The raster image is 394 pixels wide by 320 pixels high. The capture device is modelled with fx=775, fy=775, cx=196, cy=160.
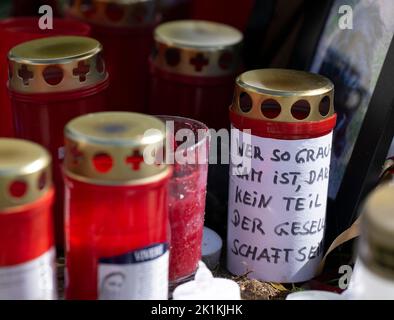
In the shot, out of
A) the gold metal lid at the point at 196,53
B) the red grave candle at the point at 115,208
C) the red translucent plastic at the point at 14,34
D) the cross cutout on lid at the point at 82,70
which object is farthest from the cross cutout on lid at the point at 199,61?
the red grave candle at the point at 115,208

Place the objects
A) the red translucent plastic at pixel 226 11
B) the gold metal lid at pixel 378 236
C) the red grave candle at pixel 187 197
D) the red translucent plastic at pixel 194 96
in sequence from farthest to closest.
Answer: the red translucent plastic at pixel 226 11
the red translucent plastic at pixel 194 96
the red grave candle at pixel 187 197
the gold metal lid at pixel 378 236

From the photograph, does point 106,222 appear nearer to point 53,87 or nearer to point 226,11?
point 53,87

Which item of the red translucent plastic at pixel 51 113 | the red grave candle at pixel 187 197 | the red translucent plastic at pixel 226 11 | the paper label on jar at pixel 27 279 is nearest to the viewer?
the paper label on jar at pixel 27 279

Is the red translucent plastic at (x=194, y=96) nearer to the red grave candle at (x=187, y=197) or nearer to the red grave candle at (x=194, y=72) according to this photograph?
the red grave candle at (x=194, y=72)

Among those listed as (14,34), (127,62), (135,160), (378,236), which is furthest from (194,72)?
(378,236)

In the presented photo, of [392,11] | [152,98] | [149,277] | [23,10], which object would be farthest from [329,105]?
[23,10]

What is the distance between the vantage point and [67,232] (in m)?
1.13

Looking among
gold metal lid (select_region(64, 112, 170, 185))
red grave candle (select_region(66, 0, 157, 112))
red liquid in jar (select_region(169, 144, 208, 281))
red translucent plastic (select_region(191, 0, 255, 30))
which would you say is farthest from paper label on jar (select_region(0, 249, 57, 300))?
red translucent plastic (select_region(191, 0, 255, 30))

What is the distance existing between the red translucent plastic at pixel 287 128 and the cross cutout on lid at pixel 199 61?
1.25 ft

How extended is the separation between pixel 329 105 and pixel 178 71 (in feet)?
1.54

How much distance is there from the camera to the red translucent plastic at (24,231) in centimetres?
101

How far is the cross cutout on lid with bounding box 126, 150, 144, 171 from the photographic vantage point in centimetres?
104

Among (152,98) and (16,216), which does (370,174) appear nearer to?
(152,98)
